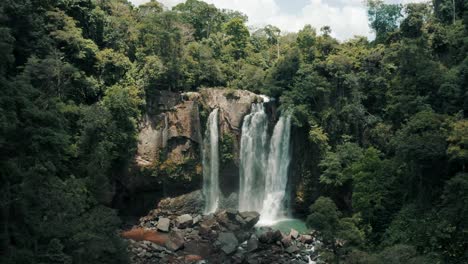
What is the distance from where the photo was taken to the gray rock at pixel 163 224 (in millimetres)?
26867

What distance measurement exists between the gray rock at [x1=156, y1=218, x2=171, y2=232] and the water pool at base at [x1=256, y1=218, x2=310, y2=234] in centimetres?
563

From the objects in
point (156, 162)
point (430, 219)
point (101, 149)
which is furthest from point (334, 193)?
point (101, 149)

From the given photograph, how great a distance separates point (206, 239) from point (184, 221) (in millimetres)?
2403

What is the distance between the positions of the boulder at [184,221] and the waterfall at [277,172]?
5.02 metres

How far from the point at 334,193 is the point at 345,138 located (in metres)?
3.53

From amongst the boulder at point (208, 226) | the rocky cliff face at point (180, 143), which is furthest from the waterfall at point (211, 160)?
the boulder at point (208, 226)

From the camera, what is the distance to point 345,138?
28.1m

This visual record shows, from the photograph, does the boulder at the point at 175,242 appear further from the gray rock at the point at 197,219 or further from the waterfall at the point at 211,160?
the waterfall at the point at 211,160

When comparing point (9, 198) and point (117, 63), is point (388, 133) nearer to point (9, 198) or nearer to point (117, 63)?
point (117, 63)

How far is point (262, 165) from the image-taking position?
101 feet

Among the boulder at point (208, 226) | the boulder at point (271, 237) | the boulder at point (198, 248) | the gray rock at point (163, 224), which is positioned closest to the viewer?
the boulder at point (198, 248)

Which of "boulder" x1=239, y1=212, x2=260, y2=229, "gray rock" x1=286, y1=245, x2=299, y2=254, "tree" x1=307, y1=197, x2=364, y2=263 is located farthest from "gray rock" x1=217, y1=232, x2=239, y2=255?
"tree" x1=307, y1=197, x2=364, y2=263

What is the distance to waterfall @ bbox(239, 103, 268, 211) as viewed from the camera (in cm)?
3042

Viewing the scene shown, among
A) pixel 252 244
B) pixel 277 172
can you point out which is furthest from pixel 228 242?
pixel 277 172
